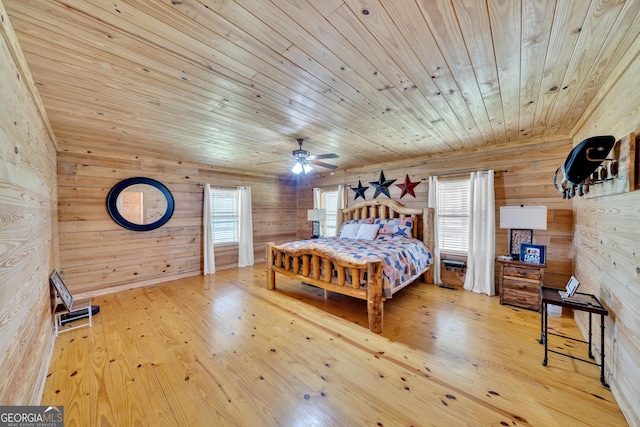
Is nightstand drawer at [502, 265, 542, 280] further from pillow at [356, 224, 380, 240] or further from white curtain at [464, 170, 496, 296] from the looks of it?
pillow at [356, 224, 380, 240]

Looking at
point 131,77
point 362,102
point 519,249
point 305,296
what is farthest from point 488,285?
point 131,77

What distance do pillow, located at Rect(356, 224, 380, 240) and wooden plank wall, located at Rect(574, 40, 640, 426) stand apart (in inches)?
110

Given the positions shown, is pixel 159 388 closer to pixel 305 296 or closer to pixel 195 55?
pixel 305 296

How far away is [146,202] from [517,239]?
618 cm

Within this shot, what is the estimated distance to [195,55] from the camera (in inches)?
60.8

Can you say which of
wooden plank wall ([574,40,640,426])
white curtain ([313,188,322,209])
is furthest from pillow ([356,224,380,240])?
wooden plank wall ([574,40,640,426])

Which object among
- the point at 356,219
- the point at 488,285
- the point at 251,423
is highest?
the point at 356,219

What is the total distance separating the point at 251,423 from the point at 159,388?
858 mm

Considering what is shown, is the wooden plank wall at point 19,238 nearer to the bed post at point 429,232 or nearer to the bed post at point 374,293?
the bed post at point 374,293

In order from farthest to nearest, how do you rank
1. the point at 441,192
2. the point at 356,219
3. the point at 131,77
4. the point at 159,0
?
the point at 356,219
the point at 441,192
the point at 131,77
the point at 159,0

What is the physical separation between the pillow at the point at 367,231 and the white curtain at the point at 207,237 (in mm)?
3106

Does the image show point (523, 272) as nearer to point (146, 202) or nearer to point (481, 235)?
point (481, 235)

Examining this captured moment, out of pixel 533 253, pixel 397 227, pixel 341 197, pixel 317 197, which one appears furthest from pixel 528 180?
pixel 317 197

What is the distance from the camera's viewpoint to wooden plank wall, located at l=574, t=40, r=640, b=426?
149 centimetres
